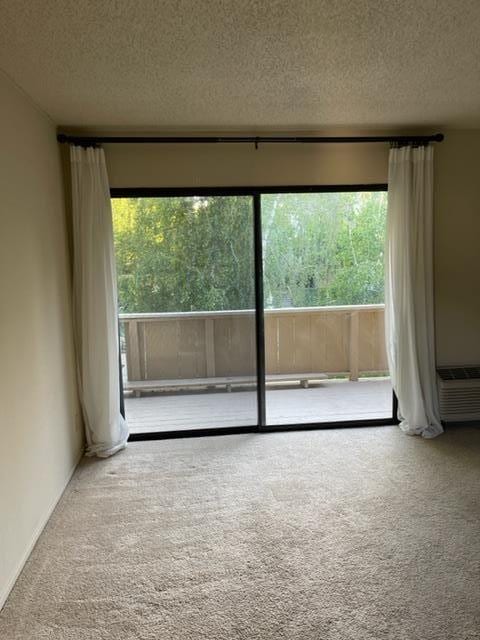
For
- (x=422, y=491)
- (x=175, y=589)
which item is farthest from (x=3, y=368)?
(x=422, y=491)

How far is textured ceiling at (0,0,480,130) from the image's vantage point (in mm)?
1802

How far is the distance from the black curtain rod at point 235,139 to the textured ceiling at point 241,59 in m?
0.12

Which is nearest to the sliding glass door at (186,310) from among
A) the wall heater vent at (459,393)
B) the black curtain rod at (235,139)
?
the black curtain rod at (235,139)

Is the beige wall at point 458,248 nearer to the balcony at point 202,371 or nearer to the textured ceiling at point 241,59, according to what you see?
the textured ceiling at point 241,59

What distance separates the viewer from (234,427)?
3.86 metres

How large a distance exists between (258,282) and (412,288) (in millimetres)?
1234

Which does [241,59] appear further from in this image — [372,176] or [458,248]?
[458,248]

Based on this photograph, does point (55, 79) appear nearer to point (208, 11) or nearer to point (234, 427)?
point (208, 11)

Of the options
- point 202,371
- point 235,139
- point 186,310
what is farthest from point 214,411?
point 235,139

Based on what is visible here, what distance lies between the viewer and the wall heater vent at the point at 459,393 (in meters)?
3.71

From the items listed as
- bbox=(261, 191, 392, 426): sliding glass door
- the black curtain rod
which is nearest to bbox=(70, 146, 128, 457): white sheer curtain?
the black curtain rod

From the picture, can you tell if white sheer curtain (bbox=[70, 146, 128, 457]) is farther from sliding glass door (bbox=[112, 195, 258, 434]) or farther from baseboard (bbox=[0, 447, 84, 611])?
baseboard (bbox=[0, 447, 84, 611])

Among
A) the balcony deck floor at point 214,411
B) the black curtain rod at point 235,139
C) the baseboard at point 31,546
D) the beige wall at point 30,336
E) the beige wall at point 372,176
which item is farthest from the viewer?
the balcony deck floor at point 214,411

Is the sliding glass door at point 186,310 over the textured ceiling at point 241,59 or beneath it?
beneath
